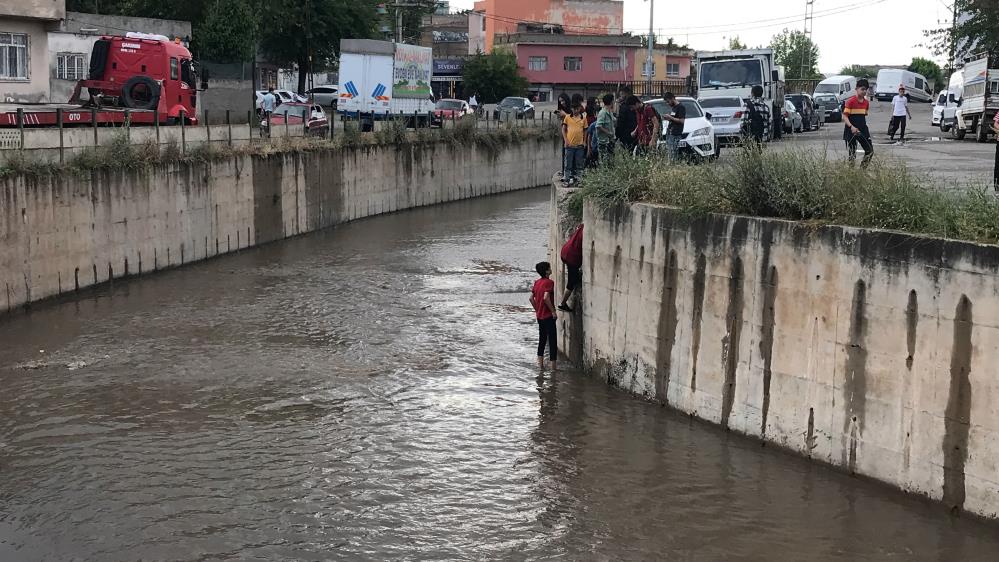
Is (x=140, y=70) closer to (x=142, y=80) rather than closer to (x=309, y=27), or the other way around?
(x=142, y=80)

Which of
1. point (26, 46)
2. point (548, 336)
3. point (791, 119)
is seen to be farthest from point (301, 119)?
point (548, 336)

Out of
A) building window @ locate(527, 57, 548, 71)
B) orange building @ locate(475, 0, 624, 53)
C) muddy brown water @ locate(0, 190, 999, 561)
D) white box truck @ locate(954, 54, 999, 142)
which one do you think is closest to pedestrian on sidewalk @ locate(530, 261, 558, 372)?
muddy brown water @ locate(0, 190, 999, 561)

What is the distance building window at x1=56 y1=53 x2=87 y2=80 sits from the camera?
37469 millimetres

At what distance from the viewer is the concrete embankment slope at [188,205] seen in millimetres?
19703

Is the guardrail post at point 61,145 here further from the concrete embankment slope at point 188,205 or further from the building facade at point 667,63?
the building facade at point 667,63

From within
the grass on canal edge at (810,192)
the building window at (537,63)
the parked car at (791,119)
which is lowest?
the grass on canal edge at (810,192)

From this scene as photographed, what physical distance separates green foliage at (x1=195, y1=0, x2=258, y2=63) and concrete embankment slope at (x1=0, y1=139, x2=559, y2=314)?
13213 millimetres

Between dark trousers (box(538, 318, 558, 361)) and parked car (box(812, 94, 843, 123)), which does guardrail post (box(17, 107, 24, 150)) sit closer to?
dark trousers (box(538, 318, 558, 361))

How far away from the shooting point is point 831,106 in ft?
176

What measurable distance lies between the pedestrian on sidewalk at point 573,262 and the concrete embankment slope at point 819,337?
56 centimetres

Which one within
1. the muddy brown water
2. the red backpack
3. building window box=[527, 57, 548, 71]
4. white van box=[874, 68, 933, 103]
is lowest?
the muddy brown water

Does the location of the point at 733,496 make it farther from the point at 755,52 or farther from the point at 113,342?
the point at 755,52

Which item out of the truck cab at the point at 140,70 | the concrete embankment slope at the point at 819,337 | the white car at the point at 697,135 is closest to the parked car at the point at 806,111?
the white car at the point at 697,135

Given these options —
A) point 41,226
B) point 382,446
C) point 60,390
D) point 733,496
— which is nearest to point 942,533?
point 733,496
